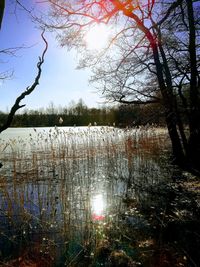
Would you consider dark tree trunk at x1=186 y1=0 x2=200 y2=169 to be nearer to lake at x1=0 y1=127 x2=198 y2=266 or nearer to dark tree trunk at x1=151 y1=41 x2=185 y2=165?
dark tree trunk at x1=151 y1=41 x2=185 y2=165

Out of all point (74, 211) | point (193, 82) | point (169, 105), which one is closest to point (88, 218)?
point (74, 211)

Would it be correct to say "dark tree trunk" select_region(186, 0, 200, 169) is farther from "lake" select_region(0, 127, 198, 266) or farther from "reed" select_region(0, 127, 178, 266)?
"reed" select_region(0, 127, 178, 266)

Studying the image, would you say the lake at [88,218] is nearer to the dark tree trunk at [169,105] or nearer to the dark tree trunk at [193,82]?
the dark tree trunk at [193,82]

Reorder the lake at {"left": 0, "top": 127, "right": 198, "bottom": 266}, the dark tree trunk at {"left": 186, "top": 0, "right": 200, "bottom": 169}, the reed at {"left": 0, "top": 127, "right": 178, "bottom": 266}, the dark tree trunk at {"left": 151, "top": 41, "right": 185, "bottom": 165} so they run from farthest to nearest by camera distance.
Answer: the dark tree trunk at {"left": 151, "top": 41, "right": 185, "bottom": 165}
the dark tree trunk at {"left": 186, "top": 0, "right": 200, "bottom": 169}
the reed at {"left": 0, "top": 127, "right": 178, "bottom": 266}
the lake at {"left": 0, "top": 127, "right": 198, "bottom": 266}

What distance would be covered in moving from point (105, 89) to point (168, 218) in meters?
5.81

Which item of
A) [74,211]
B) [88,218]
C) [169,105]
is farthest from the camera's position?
[169,105]

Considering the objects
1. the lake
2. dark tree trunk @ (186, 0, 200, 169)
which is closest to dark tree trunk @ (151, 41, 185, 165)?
dark tree trunk @ (186, 0, 200, 169)

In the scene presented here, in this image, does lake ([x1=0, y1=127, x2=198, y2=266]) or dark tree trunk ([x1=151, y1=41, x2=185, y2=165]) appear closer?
lake ([x1=0, y1=127, x2=198, y2=266])

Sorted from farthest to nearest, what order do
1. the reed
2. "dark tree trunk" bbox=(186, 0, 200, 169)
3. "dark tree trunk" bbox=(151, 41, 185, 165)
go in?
"dark tree trunk" bbox=(151, 41, 185, 165) → "dark tree trunk" bbox=(186, 0, 200, 169) → the reed

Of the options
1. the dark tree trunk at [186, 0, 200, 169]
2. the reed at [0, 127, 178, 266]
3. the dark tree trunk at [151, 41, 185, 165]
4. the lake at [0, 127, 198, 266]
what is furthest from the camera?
the dark tree trunk at [151, 41, 185, 165]

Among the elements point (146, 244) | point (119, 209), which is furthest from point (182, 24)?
point (146, 244)

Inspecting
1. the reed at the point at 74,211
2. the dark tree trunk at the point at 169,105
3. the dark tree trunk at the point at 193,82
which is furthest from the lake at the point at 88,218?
the dark tree trunk at the point at 169,105

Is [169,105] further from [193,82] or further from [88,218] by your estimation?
[88,218]

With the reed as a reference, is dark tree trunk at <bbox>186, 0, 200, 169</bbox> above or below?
above
